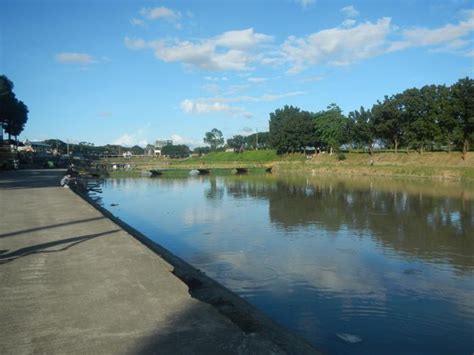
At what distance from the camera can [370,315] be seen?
8266mm

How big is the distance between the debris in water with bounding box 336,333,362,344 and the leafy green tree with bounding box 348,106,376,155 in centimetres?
5846

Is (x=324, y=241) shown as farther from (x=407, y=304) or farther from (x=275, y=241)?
(x=407, y=304)

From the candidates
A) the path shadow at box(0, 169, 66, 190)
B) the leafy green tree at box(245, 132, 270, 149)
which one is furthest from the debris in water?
the leafy green tree at box(245, 132, 270, 149)

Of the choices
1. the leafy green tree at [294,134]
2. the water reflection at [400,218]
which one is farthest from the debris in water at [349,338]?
the leafy green tree at [294,134]

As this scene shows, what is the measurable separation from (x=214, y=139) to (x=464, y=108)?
104 metres

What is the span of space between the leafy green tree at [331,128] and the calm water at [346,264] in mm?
52119

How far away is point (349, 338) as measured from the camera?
24.0 feet

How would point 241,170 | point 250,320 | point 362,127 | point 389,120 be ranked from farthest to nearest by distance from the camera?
point 241,170, point 362,127, point 389,120, point 250,320

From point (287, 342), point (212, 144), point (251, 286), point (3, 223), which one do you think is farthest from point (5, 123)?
point (212, 144)

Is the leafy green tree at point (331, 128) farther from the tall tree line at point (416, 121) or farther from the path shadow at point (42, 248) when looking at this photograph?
the path shadow at point (42, 248)

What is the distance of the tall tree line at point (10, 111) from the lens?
174 feet

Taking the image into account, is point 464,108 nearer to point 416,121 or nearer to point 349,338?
point 416,121

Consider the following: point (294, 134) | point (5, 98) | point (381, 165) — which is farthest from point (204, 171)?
point (5, 98)

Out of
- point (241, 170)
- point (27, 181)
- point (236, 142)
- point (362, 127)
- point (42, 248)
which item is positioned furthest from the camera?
point (236, 142)
